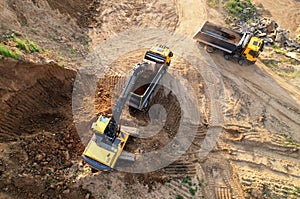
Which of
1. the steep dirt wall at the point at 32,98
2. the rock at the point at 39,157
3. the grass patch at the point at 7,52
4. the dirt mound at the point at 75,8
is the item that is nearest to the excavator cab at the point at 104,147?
the rock at the point at 39,157

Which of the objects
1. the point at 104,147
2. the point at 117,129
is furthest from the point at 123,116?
the point at 104,147

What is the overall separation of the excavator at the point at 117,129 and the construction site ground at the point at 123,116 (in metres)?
0.94

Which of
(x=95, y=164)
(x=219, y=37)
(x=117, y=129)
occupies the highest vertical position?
(x=219, y=37)

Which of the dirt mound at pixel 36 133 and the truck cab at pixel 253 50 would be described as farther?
the truck cab at pixel 253 50

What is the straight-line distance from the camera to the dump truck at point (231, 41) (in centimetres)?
2152

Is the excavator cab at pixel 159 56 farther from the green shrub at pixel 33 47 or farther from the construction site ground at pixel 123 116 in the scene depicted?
the green shrub at pixel 33 47

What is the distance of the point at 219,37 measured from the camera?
22.8 metres

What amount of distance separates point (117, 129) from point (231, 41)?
12.2m

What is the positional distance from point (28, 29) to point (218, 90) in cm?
1366

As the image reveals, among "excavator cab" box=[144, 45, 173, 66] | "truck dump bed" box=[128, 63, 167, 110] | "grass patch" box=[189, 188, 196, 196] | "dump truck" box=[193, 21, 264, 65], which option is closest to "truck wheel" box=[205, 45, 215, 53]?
"dump truck" box=[193, 21, 264, 65]

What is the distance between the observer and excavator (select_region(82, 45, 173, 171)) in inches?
582

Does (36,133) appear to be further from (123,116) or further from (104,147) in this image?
(123,116)

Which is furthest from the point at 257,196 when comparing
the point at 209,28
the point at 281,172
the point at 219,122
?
the point at 209,28

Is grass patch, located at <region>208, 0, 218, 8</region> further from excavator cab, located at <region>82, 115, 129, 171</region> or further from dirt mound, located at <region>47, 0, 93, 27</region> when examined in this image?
excavator cab, located at <region>82, 115, 129, 171</region>
